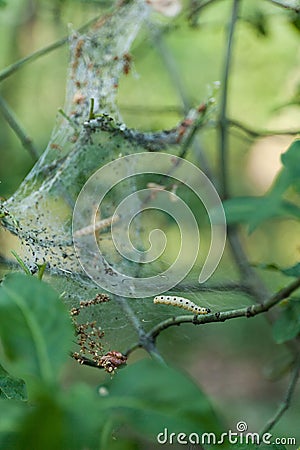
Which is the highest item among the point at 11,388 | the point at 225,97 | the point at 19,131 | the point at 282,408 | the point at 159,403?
the point at 225,97

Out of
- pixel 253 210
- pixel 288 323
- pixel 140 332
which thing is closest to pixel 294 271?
pixel 288 323

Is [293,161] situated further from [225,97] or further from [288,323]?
[225,97]

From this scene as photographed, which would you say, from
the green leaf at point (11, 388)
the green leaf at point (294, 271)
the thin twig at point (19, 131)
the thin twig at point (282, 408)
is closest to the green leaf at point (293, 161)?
the green leaf at point (294, 271)

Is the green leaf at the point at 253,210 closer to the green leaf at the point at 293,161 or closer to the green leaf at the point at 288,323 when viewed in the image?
the green leaf at the point at 293,161

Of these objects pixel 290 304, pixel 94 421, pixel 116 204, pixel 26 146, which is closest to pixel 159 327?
pixel 290 304

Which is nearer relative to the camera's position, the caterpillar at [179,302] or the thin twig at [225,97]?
the caterpillar at [179,302]

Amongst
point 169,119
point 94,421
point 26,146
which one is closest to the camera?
point 94,421

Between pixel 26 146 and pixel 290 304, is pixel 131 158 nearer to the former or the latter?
pixel 26 146
